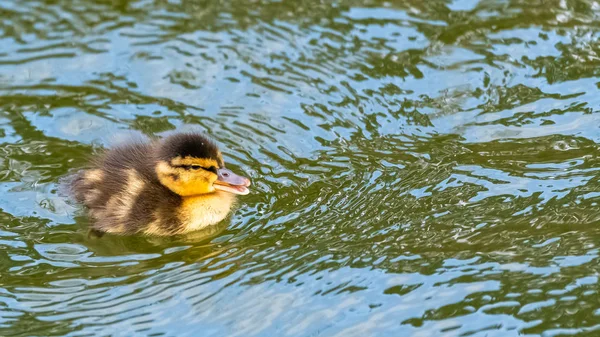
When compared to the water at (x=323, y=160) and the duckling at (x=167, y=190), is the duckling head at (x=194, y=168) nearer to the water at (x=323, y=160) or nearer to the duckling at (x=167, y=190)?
the duckling at (x=167, y=190)

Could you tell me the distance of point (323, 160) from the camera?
4.88m

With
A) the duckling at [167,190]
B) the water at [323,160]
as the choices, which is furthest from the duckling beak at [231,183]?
the water at [323,160]

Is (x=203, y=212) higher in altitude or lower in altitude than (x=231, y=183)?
lower

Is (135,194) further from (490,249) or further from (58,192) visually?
(490,249)

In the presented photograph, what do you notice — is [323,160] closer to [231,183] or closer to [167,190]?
[231,183]

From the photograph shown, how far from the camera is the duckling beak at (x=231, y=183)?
445cm

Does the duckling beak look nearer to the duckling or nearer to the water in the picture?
the duckling

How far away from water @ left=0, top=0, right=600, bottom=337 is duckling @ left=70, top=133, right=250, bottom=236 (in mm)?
80

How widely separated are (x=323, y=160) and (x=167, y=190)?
79 centimetres

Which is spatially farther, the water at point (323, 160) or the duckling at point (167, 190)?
the duckling at point (167, 190)

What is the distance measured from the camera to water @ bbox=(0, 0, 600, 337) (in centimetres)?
379

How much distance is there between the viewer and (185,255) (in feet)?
14.0

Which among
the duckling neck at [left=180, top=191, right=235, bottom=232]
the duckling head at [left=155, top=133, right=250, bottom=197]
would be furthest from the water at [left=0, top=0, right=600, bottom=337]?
the duckling head at [left=155, top=133, right=250, bottom=197]

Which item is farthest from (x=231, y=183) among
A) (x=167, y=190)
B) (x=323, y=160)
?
(x=323, y=160)
